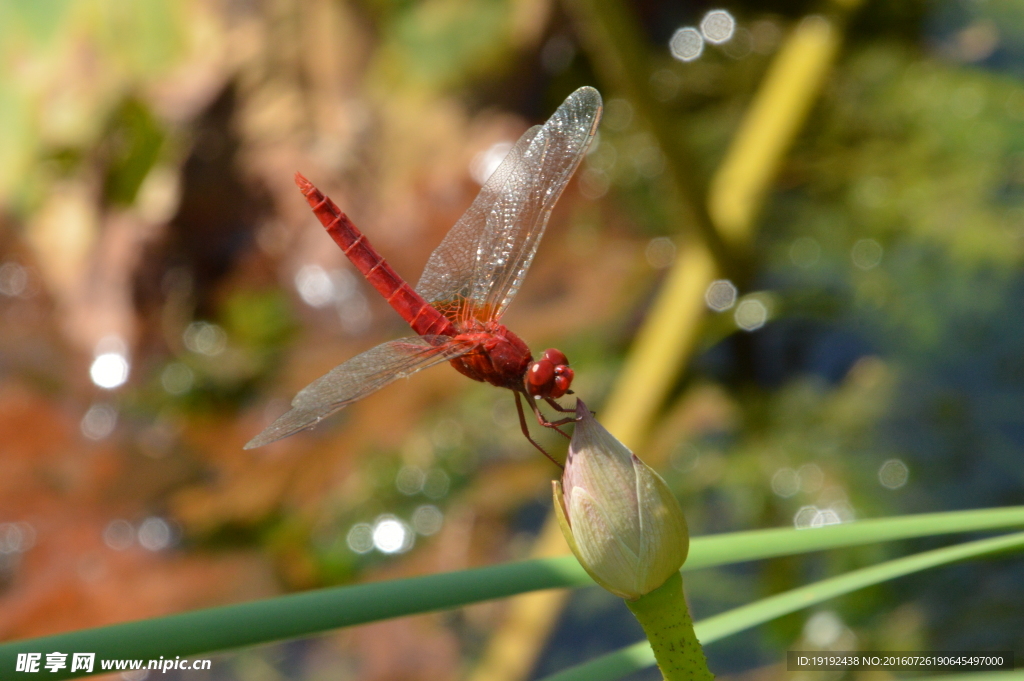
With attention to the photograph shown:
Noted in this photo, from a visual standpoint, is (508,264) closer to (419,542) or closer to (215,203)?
(419,542)

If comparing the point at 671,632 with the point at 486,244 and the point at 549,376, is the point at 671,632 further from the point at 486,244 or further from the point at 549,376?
the point at 486,244

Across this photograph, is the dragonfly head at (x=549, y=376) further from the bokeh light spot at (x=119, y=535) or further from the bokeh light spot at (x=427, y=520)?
the bokeh light spot at (x=119, y=535)

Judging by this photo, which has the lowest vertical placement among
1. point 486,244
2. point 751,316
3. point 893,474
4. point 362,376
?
point 893,474

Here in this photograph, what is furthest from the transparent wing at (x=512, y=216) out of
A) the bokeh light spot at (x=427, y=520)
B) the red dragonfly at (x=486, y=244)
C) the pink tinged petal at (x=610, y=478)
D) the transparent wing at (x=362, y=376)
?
the bokeh light spot at (x=427, y=520)

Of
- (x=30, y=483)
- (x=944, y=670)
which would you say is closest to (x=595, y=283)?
(x=944, y=670)

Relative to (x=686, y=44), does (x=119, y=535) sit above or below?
below

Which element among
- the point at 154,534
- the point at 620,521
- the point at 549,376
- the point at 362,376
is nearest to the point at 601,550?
the point at 620,521

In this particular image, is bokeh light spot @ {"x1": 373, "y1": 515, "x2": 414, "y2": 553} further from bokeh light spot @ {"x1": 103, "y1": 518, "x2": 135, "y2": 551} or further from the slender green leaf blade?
the slender green leaf blade
